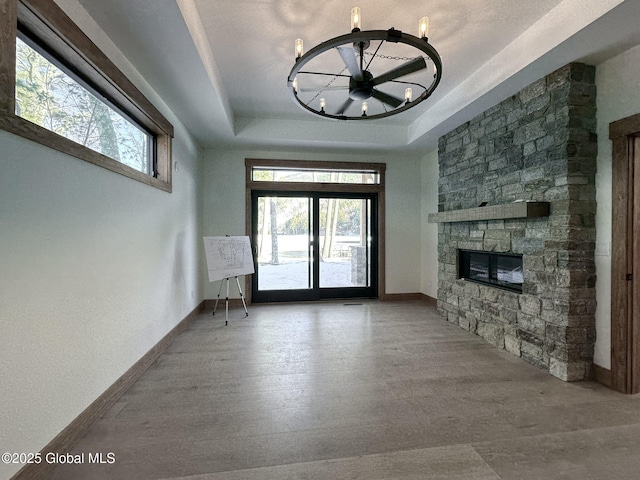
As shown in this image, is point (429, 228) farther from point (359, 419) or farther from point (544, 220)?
point (359, 419)

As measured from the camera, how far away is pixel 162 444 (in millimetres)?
1879

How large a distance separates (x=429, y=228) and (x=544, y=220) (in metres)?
2.69

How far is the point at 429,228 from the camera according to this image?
5637mm

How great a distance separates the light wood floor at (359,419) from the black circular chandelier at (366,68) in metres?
2.43

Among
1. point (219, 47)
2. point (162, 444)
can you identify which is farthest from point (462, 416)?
point (219, 47)

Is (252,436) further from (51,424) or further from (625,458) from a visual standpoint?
(625,458)

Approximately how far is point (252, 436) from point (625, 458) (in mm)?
2280

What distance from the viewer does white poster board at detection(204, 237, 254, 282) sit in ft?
14.5

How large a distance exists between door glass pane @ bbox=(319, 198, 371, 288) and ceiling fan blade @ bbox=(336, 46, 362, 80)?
11.2 feet

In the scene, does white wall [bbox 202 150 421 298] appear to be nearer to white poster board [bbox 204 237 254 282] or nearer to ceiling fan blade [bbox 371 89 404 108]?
white poster board [bbox 204 237 254 282]

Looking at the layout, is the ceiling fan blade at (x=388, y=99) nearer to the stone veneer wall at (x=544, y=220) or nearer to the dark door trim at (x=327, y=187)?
the stone veneer wall at (x=544, y=220)

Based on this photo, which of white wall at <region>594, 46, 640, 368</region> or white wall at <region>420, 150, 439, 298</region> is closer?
white wall at <region>594, 46, 640, 368</region>

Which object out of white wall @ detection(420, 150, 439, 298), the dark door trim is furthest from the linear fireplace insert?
the dark door trim

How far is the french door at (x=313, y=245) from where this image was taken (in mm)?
5629
